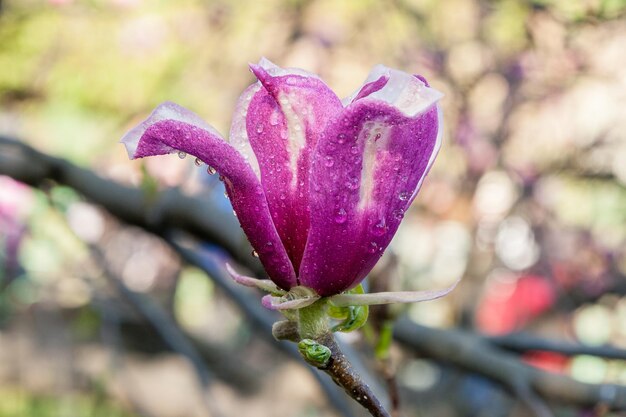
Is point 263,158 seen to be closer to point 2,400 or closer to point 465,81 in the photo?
point 465,81

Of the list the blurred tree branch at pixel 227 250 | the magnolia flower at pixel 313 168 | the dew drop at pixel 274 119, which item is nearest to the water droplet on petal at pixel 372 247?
the magnolia flower at pixel 313 168

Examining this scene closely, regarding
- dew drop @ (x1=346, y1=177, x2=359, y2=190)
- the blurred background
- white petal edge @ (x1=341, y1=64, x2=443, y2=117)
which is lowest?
the blurred background

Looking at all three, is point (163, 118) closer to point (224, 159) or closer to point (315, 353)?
point (224, 159)

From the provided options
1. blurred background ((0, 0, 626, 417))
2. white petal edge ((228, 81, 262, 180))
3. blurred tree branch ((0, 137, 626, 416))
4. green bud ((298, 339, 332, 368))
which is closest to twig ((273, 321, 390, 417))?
green bud ((298, 339, 332, 368))

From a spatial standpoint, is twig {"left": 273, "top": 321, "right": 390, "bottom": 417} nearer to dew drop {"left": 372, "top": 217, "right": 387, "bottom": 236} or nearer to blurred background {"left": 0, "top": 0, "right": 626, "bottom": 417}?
dew drop {"left": 372, "top": 217, "right": 387, "bottom": 236}

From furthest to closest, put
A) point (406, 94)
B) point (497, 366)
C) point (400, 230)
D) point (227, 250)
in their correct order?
1. point (400, 230)
2. point (227, 250)
3. point (497, 366)
4. point (406, 94)

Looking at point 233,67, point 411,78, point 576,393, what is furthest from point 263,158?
point 233,67

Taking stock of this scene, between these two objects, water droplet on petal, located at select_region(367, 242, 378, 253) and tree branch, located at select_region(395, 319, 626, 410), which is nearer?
water droplet on petal, located at select_region(367, 242, 378, 253)

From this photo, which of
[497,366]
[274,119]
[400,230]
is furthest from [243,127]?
[400,230]
